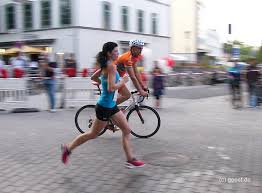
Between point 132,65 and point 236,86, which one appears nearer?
point 132,65

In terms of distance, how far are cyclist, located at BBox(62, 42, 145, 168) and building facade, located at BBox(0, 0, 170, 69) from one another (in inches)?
810

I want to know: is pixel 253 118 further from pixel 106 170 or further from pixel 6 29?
pixel 6 29

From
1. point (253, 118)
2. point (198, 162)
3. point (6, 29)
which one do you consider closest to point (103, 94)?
point (198, 162)

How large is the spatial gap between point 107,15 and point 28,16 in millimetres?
6128

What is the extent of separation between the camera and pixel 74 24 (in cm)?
2741

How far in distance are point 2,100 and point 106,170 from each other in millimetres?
6769

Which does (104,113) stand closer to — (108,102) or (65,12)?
(108,102)

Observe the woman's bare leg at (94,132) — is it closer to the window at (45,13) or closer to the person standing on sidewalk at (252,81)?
the person standing on sidewalk at (252,81)

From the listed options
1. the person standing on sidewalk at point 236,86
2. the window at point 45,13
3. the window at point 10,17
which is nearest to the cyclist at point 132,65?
the person standing on sidewalk at point 236,86

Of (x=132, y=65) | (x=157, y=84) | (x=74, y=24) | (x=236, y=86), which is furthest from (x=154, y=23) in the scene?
(x=132, y=65)

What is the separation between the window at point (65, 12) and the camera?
27.5 metres

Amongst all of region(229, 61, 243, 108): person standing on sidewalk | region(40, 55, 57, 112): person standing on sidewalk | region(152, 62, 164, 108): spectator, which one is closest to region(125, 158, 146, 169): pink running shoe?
region(40, 55, 57, 112): person standing on sidewalk

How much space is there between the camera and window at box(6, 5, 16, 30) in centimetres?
3082

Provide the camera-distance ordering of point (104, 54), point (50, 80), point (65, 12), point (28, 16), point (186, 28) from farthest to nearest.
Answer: point (186, 28)
point (28, 16)
point (65, 12)
point (50, 80)
point (104, 54)
